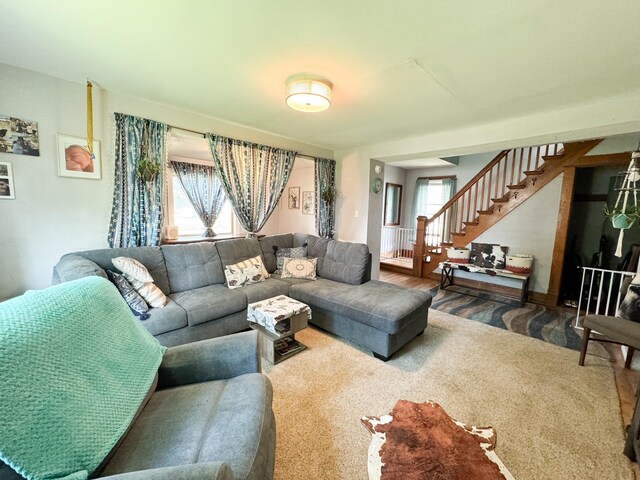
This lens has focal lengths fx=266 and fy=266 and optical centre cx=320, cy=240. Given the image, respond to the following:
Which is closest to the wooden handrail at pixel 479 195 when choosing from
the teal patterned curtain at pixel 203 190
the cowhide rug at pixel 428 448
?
the cowhide rug at pixel 428 448

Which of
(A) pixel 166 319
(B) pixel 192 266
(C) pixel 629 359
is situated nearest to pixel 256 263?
(B) pixel 192 266

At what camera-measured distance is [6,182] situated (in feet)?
7.13

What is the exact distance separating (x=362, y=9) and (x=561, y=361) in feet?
10.8

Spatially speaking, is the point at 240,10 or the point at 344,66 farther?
the point at 344,66

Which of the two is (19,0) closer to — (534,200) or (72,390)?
(72,390)

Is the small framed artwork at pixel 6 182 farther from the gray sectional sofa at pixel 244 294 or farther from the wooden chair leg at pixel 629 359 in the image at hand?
the wooden chair leg at pixel 629 359

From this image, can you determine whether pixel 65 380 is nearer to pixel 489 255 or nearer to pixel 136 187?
pixel 136 187

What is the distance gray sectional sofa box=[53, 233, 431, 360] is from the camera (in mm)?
2340

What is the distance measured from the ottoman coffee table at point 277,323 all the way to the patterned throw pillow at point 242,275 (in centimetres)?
66

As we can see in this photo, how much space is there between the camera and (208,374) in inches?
57.0

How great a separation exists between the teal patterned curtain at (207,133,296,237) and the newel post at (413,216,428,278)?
2.96m

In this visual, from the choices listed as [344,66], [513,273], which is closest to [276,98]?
[344,66]

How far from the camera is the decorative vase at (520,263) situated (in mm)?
4074

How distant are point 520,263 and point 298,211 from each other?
176 inches
